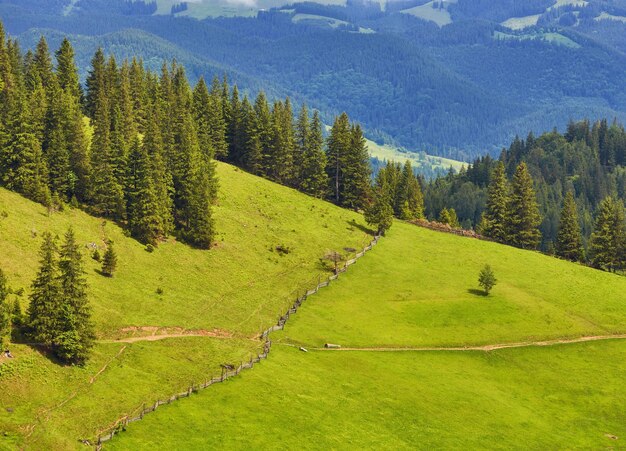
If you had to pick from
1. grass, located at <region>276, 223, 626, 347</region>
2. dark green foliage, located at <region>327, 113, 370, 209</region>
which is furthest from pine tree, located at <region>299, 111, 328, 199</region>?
grass, located at <region>276, 223, 626, 347</region>

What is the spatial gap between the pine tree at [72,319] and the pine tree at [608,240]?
382 ft

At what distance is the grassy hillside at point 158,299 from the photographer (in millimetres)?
61469

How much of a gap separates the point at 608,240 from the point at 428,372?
82.2 metres

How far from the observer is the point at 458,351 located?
316ft

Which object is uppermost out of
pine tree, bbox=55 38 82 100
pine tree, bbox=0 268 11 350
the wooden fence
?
pine tree, bbox=55 38 82 100

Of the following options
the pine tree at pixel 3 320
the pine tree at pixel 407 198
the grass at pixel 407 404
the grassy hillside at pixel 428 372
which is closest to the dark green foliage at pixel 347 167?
the pine tree at pixel 407 198

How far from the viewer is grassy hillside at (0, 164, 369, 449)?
2420 inches

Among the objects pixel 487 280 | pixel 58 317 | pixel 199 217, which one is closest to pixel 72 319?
pixel 58 317

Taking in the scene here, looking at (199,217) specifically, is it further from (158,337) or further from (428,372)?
(428,372)

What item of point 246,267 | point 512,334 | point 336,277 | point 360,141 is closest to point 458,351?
point 512,334

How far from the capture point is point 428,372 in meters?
87.8

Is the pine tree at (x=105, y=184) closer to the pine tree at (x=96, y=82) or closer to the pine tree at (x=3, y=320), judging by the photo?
the pine tree at (x=3, y=320)

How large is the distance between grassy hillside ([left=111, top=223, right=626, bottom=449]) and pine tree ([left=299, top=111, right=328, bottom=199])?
29546mm

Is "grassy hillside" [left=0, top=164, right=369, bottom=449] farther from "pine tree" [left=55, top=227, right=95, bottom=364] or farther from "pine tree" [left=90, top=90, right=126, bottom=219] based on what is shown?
"pine tree" [left=90, top=90, right=126, bottom=219]
